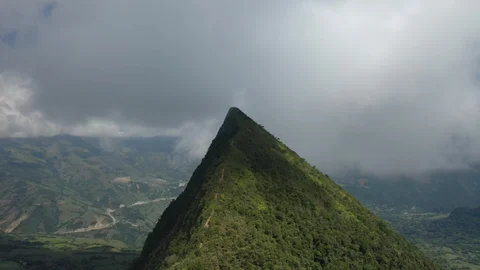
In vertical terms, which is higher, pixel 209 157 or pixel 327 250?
pixel 209 157

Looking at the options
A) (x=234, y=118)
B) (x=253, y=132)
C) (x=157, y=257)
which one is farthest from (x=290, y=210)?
(x=234, y=118)

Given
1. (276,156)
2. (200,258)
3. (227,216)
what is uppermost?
(276,156)

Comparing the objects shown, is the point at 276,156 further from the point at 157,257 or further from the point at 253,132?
the point at 157,257

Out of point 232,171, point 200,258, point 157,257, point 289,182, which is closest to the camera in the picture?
point 200,258

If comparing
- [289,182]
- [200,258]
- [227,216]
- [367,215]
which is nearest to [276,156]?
[289,182]

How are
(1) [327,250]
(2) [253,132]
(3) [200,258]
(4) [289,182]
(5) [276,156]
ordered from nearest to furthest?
(3) [200,258], (1) [327,250], (4) [289,182], (5) [276,156], (2) [253,132]

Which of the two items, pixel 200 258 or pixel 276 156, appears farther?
pixel 276 156
